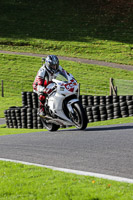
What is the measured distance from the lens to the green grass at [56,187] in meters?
5.52

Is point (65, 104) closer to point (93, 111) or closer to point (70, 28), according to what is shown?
point (93, 111)

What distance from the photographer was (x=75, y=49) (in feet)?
147

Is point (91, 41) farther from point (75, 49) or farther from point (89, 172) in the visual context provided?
point (89, 172)

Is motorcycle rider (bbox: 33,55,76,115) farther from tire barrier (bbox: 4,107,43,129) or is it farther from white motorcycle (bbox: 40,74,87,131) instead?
tire barrier (bbox: 4,107,43,129)

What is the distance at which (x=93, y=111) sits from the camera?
15.8m

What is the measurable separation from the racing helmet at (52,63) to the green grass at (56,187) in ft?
18.3

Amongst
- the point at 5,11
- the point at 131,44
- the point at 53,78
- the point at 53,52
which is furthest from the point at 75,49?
the point at 53,78

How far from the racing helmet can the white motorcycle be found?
0.83 feet

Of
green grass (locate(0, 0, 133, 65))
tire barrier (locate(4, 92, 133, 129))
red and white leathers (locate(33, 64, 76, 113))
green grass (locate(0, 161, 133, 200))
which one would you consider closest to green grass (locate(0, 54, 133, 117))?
green grass (locate(0, 0, 133, 65))

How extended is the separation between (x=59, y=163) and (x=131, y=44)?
1539 inches

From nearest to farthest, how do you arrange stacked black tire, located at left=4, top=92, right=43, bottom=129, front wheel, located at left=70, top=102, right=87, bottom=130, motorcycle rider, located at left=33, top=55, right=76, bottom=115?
front wheel, located at left=70, top=102, right=87, bottom=130, motorcycle rider, located at left=33, top=55, right=76, bottom=115, stacked black tire, located at left=4, top=92, right=43, bottom=129

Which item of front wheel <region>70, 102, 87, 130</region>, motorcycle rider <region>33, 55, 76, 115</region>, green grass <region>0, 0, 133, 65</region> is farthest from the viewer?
green grass <region>0, 0, 133, 65</region>

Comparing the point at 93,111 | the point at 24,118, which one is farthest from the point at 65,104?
the point at 24,118

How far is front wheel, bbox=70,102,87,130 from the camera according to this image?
11.2 meters
